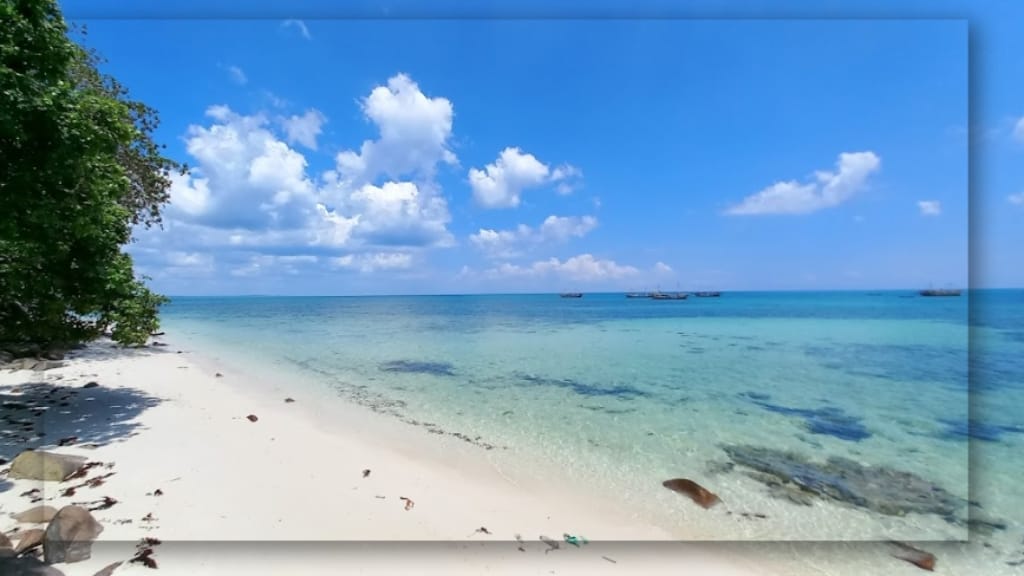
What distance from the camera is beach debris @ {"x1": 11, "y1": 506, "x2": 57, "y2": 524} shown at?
4.71m

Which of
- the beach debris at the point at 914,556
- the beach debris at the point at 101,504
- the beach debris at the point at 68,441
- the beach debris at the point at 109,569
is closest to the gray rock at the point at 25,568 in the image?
the beach debris at the point at 109,569

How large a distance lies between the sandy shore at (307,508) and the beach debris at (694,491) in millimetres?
1148

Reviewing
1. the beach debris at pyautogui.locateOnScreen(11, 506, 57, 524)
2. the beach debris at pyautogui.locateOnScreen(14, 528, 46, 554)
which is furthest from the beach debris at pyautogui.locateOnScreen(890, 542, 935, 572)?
the beach debris at pyautogui.locateOnScreen(11, 506, 57, 524)

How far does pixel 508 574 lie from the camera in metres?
4.46

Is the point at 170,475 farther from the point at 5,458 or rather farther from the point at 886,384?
the point at 886,384

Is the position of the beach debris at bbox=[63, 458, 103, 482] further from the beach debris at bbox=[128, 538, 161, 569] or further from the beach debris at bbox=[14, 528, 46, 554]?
the beach debris at bbox=[128, 538, 161, 569]

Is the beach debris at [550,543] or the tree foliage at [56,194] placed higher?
the tree foliage at [56,194]

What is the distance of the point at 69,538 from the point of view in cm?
420

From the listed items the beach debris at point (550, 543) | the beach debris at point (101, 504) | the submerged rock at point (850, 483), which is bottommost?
the submerged rock at point (850, 483)

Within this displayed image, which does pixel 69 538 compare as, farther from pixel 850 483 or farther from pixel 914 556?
pixel 850 483

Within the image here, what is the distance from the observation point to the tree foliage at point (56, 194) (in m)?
5.11

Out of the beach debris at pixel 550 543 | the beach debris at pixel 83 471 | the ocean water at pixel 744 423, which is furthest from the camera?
the ocean water at pixel 744 423

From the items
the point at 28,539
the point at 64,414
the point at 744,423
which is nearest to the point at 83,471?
the point at 28,539

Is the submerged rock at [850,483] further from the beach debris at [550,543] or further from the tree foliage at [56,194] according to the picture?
the tree foliage at [56,194]
